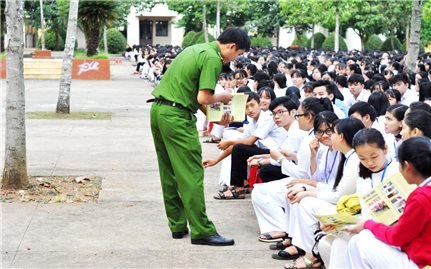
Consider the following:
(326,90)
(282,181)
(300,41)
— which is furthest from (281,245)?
(300,41)

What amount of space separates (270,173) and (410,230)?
10.8 feet

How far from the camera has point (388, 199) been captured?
468 cm

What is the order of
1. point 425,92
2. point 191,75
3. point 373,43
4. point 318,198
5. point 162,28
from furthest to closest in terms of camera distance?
point 162,28 < point 373,43 < point 425,92 < point 191,75 < point 318,198

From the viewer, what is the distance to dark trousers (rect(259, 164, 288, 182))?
7539mm

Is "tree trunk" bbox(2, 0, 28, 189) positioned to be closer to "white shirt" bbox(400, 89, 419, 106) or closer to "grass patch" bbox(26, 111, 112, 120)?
"white shirt" bbox(400, 89, 419, 106)

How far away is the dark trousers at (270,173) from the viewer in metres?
7.54

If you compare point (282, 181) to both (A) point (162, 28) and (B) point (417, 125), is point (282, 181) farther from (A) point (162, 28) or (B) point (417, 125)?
(A) point (162, 28)

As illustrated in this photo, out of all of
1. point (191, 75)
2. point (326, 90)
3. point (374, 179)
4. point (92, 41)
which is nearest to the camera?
point (374, 179)

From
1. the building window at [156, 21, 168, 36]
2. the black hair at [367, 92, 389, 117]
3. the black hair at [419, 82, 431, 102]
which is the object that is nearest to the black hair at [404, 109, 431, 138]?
the black hair at [367, 92, 389, 117]

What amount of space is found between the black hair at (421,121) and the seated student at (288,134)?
1.67 meters

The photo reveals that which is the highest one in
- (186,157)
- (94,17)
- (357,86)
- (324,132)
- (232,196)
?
(94,17)

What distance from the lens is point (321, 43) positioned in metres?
53.4

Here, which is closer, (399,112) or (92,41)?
(399,112)

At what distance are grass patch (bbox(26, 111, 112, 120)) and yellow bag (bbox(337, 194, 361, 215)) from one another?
11.9 m
